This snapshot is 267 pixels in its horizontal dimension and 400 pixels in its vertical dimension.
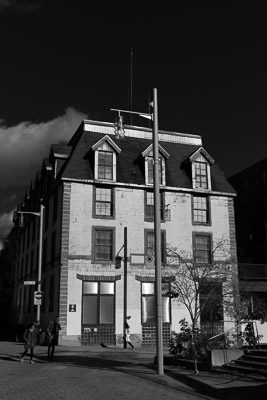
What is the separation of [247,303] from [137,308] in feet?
30.9

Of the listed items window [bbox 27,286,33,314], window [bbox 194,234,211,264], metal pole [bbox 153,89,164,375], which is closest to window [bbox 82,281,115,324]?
window [bbox 194,234,211,264]

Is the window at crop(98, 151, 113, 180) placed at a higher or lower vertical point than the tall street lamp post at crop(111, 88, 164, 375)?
higher

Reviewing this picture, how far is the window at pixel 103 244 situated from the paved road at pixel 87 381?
10975 millimetres

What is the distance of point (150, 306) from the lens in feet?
101

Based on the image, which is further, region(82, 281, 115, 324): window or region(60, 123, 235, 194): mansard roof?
region(60, 123, 235, 194): mansard roof

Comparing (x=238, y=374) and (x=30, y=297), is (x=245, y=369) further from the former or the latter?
(x=30, y=297)

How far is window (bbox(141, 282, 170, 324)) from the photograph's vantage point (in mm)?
30625

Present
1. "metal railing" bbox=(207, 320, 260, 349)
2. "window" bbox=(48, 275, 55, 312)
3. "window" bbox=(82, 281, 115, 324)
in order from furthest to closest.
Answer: "window" bbox=(48, 275, 55, 312), "window" bbox=(82, 281, 115, 324), "metal railing" bbox=(207, 320, 260, 349)

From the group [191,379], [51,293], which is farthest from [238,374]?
[51,293]

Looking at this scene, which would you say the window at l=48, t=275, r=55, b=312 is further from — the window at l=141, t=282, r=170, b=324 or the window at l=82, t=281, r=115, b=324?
the window at l=141, t=282, r=170, b=324

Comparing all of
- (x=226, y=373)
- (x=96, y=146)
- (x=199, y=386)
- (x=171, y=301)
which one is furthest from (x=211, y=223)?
(x=199, y=386)

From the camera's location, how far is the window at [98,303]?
96.7 feet

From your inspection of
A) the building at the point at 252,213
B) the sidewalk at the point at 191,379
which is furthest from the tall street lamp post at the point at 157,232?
the building at the point at 252,213

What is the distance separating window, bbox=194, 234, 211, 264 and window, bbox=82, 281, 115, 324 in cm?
675
